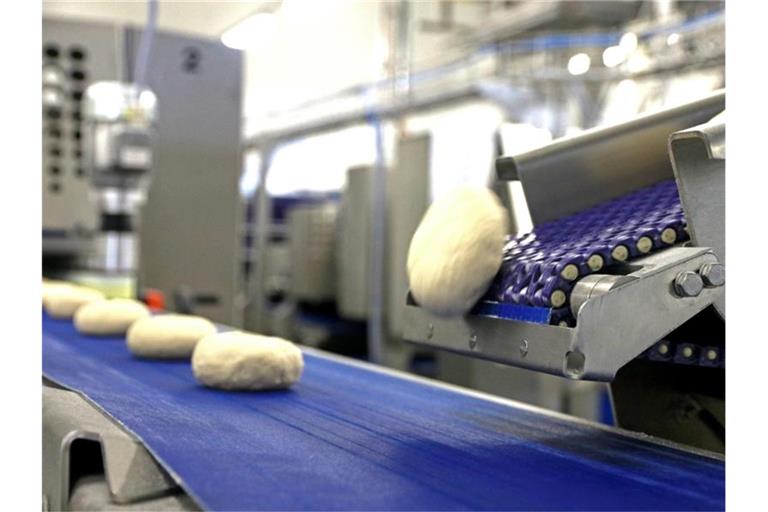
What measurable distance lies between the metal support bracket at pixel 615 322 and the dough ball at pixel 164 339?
623 millimetres

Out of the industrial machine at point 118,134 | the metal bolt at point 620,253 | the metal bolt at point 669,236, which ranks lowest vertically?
the metal bolt at point 620,253

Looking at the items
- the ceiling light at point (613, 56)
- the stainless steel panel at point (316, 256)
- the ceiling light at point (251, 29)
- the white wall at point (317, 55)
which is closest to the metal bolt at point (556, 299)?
the ceiling light at point (251, 29)

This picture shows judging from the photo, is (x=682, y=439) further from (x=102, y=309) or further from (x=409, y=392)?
(x=102, y=309)

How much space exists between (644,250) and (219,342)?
52 centimetres

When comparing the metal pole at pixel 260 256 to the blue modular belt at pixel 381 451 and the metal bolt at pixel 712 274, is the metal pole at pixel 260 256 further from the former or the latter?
the metal bolt at pixel 712 274

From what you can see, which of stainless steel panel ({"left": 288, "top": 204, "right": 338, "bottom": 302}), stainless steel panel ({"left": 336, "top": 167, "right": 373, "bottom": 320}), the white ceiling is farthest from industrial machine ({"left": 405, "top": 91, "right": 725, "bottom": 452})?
the white ceiling

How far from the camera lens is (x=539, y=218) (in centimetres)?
88

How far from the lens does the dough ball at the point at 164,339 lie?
1179mm

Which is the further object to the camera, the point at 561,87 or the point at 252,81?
the point at 252,81

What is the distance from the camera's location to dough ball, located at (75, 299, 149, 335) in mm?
1438

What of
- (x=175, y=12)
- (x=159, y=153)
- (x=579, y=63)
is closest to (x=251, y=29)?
(x=159, y=153)

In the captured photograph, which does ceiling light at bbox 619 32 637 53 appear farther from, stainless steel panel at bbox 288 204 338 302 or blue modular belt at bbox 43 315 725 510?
blue modular belt at bbox 43 315 725 510
